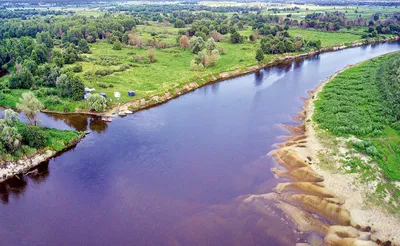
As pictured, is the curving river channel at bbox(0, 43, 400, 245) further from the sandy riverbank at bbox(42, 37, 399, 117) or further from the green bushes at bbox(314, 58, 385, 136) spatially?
the green bushes at bbox(314, 58, 385, 136)

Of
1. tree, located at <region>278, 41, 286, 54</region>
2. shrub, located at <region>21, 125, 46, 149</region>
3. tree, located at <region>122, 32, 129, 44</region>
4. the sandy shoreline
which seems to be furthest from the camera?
tree, located at <region>122, 32, 129, 44</region>

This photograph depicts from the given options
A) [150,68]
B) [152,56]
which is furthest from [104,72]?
[152,56]

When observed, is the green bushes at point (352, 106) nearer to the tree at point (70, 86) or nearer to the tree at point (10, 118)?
the tree at point (70, 86)

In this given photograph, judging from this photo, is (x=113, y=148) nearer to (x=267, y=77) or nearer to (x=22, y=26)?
(x=267, y=77)

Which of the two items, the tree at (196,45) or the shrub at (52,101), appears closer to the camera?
the shrub at (52,101)

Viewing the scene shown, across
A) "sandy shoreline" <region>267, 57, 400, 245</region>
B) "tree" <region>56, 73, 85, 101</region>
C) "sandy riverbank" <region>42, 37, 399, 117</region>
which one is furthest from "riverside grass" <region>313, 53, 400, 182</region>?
"tree" <region>56, 73, 85, 101</region>

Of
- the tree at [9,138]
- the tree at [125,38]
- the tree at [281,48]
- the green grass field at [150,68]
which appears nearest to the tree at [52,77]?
the green grass field at [150,68]
